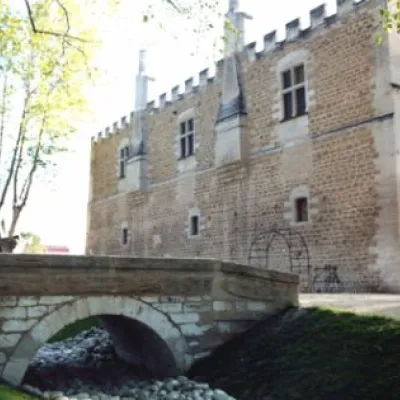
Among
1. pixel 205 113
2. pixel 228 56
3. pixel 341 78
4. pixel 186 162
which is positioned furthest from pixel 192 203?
pixel 341 78

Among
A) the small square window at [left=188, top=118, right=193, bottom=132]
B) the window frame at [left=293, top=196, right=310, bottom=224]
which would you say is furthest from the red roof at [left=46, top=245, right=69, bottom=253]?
the window frame at [left=293, top=196, right=310, bottom=224]

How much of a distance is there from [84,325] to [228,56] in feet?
28.7

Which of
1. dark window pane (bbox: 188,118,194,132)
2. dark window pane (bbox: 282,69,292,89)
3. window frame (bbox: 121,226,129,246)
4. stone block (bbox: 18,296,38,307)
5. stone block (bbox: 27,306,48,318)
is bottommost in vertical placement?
stone block (bbox: 27,306,48,318)

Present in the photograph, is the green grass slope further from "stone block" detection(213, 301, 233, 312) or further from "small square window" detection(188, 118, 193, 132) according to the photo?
"small square window" detection(188, 118, 193, 132)

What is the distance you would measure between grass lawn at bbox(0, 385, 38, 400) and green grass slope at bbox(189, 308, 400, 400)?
6.92 feet

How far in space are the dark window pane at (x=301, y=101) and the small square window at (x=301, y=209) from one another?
2142mm

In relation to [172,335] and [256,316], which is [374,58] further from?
[172,335]

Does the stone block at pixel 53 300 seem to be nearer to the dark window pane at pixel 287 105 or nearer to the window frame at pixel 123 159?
the dark window pane at pixel 287 105

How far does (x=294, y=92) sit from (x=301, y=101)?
321 mm

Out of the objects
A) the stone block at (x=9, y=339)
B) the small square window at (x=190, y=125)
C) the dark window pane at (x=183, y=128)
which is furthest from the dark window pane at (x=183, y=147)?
the stone block at (x=9, y=339)

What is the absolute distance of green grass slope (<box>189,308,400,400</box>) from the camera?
16.1 feet

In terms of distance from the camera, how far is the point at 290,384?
17.5 feet

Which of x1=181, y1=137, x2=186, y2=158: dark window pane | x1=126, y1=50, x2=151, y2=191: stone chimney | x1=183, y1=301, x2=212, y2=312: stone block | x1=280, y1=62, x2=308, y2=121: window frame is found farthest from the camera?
x1=126, y1=50, x2=151, y2=191: stone chimney

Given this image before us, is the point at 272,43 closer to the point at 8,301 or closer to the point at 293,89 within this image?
the point at 293,89
